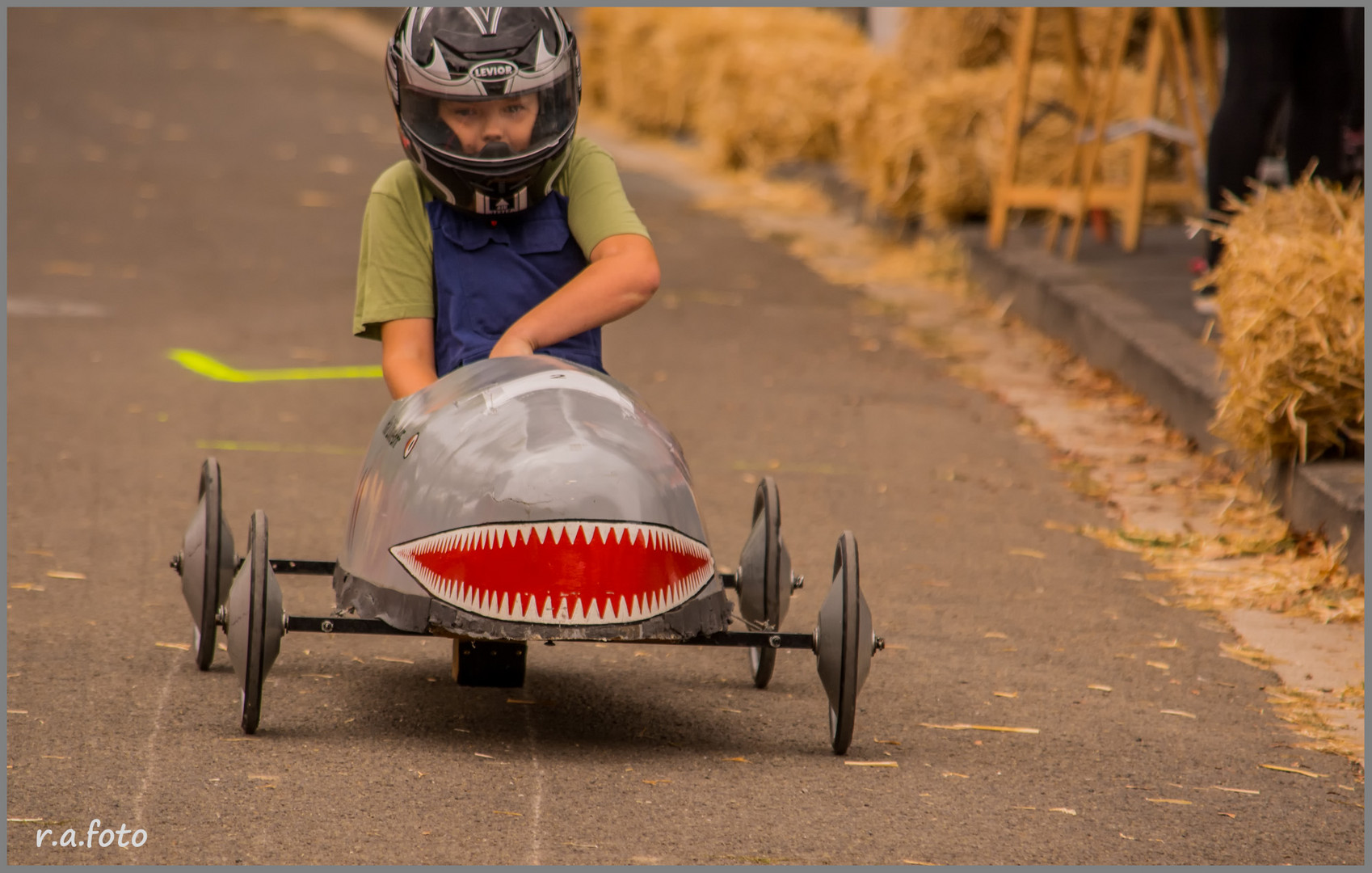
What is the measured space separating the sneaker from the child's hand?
387cm

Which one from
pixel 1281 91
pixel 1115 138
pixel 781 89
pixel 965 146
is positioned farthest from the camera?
pixel 781 89

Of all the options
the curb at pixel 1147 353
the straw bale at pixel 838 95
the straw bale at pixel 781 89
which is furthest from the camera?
the straw bale at pixel 781 89

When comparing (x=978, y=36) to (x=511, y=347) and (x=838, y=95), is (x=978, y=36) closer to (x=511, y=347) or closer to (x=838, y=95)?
(x=838, y=95)

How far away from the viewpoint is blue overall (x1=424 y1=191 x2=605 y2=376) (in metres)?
4.05

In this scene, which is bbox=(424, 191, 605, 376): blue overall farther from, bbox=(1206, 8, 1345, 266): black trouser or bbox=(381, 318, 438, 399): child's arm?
bbox=(1206, 8, 1345, 266): black trouser

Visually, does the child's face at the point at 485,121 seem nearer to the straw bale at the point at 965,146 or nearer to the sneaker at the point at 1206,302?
the sneaker at the point at 1206,302

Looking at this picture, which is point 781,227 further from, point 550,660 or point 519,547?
point 519,547

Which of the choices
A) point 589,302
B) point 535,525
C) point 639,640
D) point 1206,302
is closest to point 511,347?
point 589,302

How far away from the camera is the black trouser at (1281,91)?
Answer: 699 centimetres

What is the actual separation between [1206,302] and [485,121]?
3910 mm

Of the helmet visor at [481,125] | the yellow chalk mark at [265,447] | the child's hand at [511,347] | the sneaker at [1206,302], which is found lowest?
the yellow chalk mark at [265,447]

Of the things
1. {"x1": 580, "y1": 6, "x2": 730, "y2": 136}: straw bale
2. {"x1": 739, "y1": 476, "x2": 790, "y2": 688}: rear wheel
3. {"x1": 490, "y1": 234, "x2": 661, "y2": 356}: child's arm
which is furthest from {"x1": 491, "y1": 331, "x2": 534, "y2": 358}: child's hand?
{"x1": 580, "y1": 6, "x2": 730, "y2": 136}: straw bale

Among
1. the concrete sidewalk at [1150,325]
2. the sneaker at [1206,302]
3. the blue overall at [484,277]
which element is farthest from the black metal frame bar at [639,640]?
the sneaker at [1206,302]

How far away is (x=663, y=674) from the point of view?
426 centimetres
